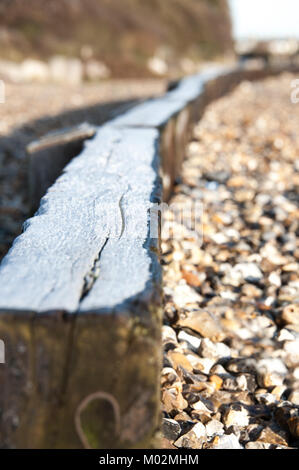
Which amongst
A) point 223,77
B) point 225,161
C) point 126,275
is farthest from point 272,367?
point 223,77

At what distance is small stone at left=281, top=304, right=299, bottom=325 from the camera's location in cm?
183

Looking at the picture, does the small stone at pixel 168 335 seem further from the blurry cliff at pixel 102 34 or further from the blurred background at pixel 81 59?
the blurry cliff at pixel 102 34

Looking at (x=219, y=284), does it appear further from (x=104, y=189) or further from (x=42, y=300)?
(x=42, y=300)

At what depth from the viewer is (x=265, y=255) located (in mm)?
2342

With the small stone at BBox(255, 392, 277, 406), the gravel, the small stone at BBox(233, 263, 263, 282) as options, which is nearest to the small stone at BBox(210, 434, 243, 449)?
the gravel

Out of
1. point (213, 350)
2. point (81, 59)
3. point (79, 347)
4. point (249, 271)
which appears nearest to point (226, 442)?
point (213, 350)

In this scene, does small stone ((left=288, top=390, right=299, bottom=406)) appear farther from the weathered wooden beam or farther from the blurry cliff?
the blurry cliff

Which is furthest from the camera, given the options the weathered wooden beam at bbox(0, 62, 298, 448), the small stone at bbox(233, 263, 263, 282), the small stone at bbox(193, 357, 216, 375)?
the small stone at bbox(233, 263, 263, 282)

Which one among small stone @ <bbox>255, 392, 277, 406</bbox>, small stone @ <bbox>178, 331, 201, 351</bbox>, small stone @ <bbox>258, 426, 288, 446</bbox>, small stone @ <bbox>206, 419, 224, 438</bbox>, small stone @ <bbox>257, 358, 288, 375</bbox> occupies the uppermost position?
small stone @ <bbox>178, 331, 201, 351</bbox>

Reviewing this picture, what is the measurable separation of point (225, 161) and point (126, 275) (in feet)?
9.18

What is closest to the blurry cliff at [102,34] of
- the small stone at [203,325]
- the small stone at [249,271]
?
the small stone at [249,271]

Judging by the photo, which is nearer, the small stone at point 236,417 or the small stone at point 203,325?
the small stone at point 236,417

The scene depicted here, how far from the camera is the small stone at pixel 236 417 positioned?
4.43ft

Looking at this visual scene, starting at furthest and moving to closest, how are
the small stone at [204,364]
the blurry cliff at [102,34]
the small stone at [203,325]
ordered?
the blurry cliff at [102,34] → the small stone at [203,325] → the small stone at [204,364]
